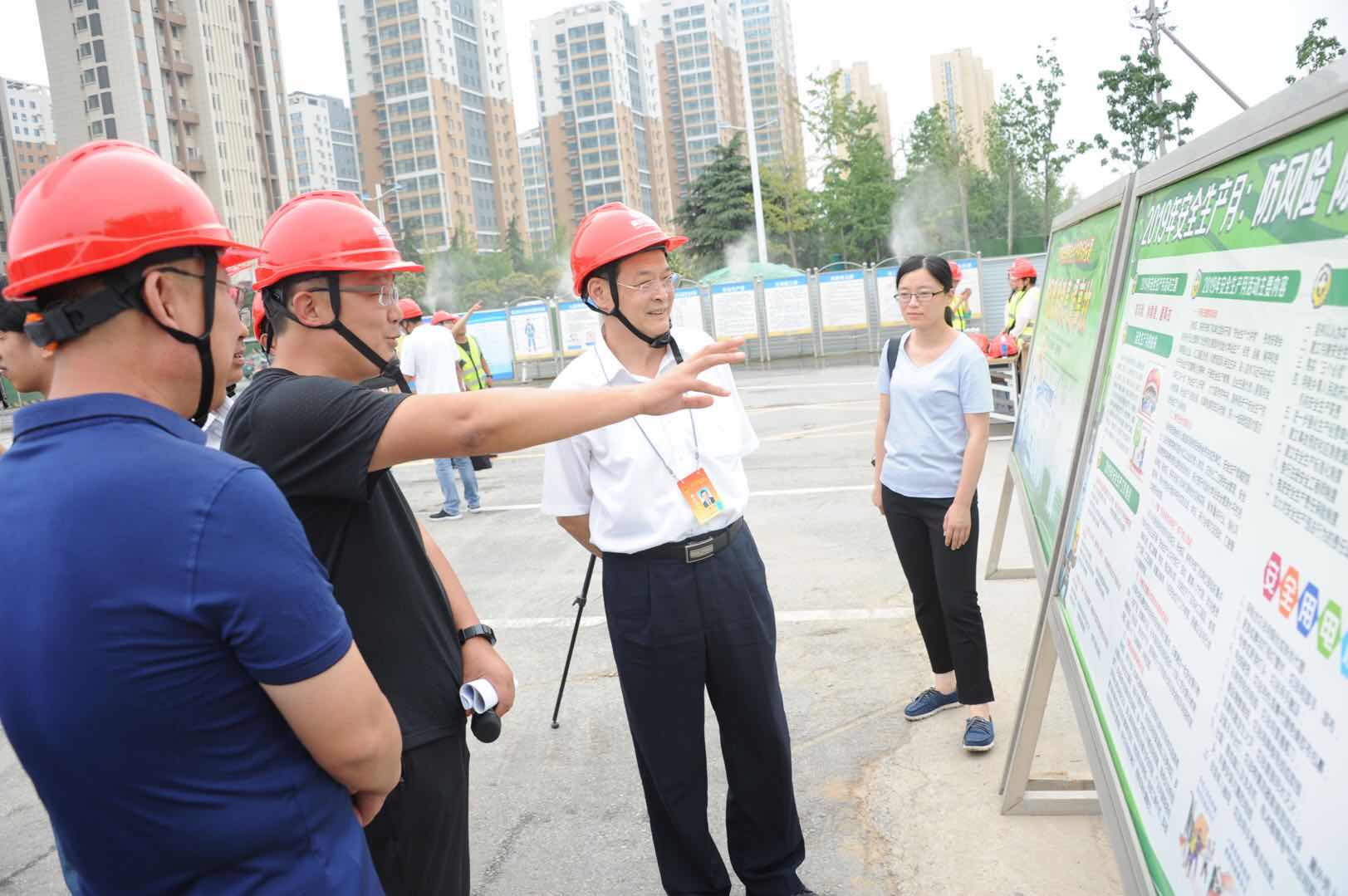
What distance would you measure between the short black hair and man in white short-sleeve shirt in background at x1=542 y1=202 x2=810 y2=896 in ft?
4.66

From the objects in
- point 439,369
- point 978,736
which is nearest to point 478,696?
point 978,736

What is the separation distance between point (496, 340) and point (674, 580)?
2159cm

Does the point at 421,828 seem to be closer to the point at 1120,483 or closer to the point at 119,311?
the point at 119,311

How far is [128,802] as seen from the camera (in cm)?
140

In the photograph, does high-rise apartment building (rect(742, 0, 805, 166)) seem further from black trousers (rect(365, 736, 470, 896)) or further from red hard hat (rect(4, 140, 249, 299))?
red hard hat (rect(4, 140, 249, 299))

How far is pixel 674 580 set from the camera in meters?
2.98

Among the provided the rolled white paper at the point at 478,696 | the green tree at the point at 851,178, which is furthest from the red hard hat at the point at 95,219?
the green tree at the point at 851,178

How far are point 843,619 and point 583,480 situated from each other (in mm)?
2987

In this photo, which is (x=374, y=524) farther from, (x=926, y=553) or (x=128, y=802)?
(x=926, y=553)

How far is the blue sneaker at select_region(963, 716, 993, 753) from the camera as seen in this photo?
159 inches

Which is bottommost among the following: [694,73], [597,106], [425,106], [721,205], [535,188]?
[721,205]

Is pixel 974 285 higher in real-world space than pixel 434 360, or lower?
higher

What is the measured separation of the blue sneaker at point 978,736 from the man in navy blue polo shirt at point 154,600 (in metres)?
3.01

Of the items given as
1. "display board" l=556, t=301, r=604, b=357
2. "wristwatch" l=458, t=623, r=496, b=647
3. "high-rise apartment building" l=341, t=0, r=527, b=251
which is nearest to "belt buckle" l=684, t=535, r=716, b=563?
"wristwatch" l=458, t=623, r=496, b=647
